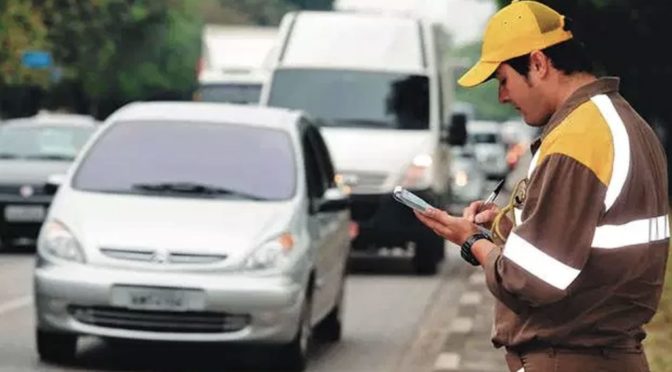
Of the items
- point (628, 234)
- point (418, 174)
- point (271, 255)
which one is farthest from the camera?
point (418, 174)

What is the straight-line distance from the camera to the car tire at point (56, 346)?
11836 mm

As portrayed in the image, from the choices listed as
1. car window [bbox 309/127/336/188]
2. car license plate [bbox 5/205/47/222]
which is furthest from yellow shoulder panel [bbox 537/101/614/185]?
car license plate [bbox 5/205/47/222]

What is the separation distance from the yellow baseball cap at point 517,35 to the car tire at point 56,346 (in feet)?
24.1

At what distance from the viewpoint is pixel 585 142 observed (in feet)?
15.0

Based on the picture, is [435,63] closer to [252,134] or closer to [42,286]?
[252,134]

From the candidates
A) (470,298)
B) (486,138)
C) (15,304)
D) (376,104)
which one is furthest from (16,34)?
(15,304)

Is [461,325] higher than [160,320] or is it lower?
lower

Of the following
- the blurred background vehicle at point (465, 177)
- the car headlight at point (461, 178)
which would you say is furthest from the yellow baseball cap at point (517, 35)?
the car headlight at point (461, 178)

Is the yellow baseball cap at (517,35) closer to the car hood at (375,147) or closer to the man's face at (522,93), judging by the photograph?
the man's face at (522,93)

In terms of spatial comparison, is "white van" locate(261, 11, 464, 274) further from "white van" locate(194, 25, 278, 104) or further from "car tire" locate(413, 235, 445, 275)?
"white van" locate(194, 25, 278, 104)

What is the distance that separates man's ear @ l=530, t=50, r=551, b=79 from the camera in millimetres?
4695

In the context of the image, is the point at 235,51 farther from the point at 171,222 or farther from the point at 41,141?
the point at 171,222

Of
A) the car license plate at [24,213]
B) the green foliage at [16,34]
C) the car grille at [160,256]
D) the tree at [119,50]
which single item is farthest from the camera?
the tree at [119,50]

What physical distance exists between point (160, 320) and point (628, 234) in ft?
23.2
